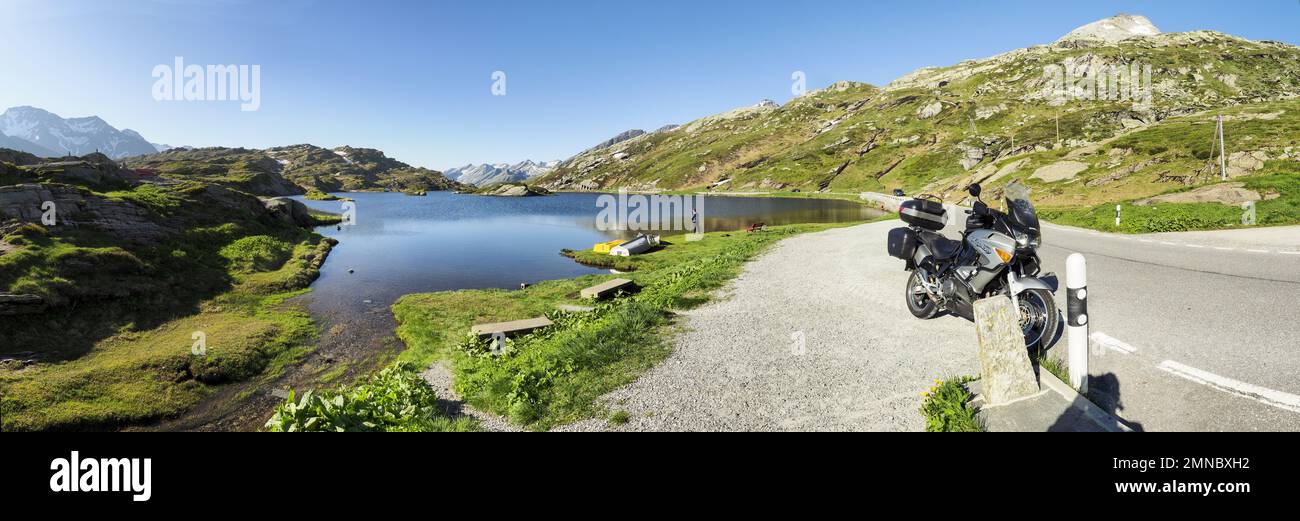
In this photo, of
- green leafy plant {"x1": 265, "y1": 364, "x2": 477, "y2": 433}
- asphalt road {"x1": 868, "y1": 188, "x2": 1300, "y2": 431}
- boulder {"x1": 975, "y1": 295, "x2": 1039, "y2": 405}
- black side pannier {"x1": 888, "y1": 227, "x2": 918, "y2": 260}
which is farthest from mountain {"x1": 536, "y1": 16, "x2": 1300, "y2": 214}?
green leafy plant {"x1": 265, "y1": 364, "x2": 477, "y2": 433}

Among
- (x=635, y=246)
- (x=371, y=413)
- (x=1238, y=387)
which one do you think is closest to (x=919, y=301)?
(x=1238, y=387)

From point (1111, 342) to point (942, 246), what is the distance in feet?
9.81

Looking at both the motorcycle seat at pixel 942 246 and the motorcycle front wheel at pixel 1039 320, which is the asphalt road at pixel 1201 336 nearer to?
the motorcycle front wheel at pixel 1039 320

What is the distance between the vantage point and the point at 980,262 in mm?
8188

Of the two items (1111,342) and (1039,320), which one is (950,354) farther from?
(1111,342)

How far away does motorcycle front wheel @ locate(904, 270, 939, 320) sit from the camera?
1011 cm

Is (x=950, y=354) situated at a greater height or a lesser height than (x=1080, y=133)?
lesser

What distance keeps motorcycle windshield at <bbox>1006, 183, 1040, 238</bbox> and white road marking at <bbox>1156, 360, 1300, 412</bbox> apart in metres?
2.55

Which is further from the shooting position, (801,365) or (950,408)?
(801,365)

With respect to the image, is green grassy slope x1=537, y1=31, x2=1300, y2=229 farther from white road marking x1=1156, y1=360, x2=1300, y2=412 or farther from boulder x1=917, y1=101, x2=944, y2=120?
white road marking x1=1156, y1=360, x2=1300, y2=412
